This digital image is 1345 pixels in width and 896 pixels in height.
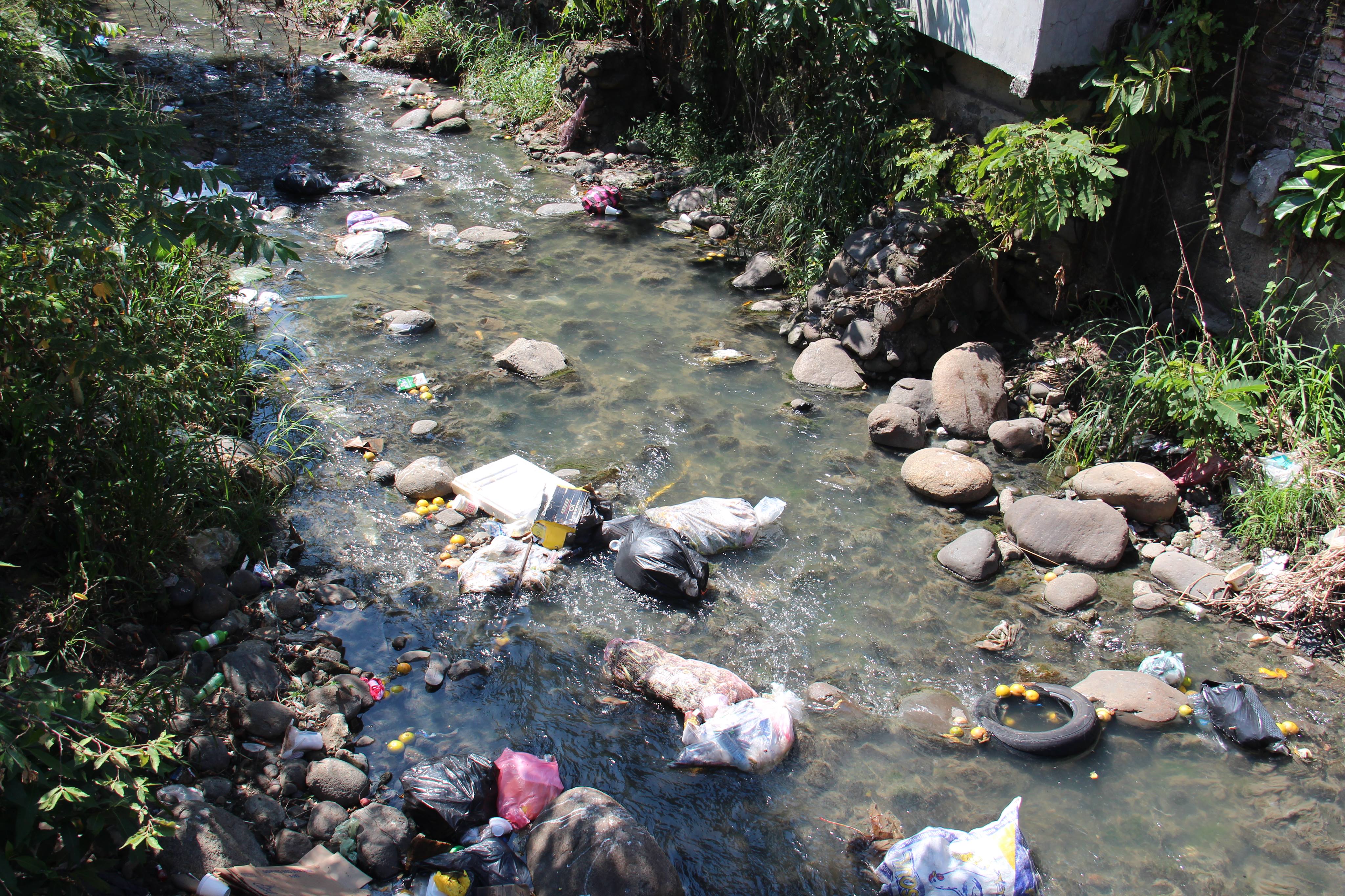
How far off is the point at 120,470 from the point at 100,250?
0.82 metres

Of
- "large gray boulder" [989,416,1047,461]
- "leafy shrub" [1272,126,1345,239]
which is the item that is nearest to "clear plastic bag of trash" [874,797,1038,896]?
"large gray boulder" [989,416,1047,461]

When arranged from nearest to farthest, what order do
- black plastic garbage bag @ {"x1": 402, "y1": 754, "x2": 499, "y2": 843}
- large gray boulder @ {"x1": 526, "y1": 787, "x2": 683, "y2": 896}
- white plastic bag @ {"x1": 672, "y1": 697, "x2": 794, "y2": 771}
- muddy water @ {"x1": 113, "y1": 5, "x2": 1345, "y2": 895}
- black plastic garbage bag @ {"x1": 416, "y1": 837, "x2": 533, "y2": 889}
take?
1. large gray boulder @ {"x1": 526, "y1": 787, "x2": 683, "y2": 896}
2. black plastic garbage bag @ {"x1": 416, "y1": 837, "x2": 533, "y2": 889}
3. black plastic garbage bag @ {"x1": 402, "y1": 754, "x2": 499, "y2": 843}
4. muddy water @ {"x1": 113, "y1": 5, "x2": 1345, "y2": 895}
5. white plastic bag @ {"x1": 672, "y1": 697, "x2": 794, "y2": 771}

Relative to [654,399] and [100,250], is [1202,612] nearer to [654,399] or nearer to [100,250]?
[654,399]

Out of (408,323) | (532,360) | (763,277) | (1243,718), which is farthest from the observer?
(763,277)

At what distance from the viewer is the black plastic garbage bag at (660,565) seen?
3936 mm

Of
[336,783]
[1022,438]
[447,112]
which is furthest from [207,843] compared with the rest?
[447,112]

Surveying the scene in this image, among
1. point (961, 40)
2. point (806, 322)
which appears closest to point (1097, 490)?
point (806, 322)

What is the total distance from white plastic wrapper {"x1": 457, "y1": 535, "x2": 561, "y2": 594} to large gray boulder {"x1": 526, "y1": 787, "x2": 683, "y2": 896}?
128cm

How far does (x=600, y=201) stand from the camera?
8.01m

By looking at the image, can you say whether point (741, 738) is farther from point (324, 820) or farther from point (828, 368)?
point (828, 368)

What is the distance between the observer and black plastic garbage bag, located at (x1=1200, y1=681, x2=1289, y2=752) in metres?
3.36

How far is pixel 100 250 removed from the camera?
10.5 feet

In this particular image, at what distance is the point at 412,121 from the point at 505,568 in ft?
24.2

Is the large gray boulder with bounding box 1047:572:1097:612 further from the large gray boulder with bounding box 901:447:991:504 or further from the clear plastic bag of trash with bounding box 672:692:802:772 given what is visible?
the clear plastic bag of trash with bounding box 672:692:802:772
